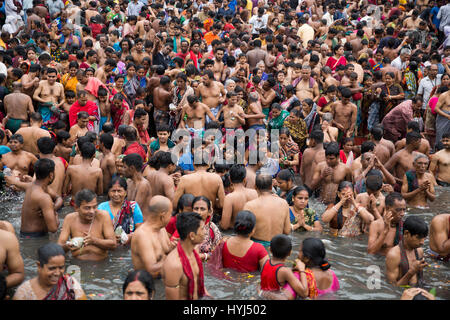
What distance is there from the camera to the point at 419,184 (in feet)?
24.0

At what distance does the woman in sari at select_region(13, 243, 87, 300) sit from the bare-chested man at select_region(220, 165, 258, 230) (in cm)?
242

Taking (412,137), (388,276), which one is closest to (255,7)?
(412,137)

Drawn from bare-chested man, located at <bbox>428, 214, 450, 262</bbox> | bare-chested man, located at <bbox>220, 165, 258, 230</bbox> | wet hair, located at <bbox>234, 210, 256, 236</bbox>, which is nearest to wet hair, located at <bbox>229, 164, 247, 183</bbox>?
bare-chested man, located at <bbox>220, 165, 258, 230</bbox>

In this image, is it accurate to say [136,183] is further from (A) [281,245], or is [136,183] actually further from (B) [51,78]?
(B) [51,78]

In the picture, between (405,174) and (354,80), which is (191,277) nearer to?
(405,174)

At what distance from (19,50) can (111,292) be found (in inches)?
281

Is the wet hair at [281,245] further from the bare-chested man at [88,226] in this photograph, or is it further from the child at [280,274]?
the bare-chested man at [88,226]

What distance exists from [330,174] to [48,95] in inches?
206

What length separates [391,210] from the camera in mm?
5543

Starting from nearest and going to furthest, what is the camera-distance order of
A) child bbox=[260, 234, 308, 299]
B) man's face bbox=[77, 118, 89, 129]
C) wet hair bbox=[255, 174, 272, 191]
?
1. child bbox=[260, 234, 308, 299]
2. wet hair bbox=[255, 174, 272, 191]
3. man's face bbox=[77, 118, 89, 129]

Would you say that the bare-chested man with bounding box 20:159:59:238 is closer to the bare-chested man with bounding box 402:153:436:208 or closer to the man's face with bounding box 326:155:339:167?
the man's face with bounding box 326:155:339:167

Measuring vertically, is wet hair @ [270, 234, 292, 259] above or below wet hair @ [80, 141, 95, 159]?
below

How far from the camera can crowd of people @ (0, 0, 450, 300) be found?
4.84m

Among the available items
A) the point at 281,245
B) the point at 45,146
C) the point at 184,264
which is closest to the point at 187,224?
the point at 184,264
